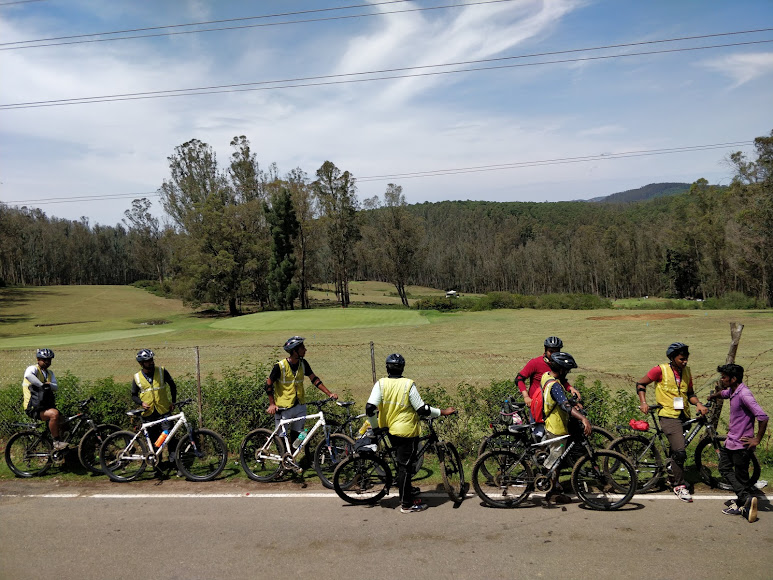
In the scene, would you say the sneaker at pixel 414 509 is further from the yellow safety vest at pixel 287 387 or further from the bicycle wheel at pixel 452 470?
the yellow safety vest at pixel 287 387

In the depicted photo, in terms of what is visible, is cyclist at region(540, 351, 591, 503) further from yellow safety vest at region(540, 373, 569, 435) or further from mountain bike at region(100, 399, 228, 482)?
mountain bike at region(100, 399, 228, 482)

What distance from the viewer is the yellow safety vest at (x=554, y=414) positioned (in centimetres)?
648

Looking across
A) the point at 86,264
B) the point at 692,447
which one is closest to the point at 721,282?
the point at 692,447

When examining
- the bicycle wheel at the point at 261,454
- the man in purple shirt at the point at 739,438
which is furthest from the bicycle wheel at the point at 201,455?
the man in purple shirt at the point at 739,438

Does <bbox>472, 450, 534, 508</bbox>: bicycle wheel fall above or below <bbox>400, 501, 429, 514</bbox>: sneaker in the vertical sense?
above

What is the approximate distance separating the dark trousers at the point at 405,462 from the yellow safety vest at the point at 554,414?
1.59m

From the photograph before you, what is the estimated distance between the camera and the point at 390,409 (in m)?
6.51

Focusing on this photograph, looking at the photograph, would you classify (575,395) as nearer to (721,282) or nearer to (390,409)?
(390,409)

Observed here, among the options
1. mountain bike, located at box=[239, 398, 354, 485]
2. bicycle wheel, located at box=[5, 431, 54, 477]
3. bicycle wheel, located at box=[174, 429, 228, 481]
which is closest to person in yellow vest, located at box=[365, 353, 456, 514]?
mountain bike, located at box=[239, 398, 354, 485]

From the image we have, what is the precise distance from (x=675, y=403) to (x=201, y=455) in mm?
6254

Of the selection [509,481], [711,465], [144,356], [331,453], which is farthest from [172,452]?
[711,465]

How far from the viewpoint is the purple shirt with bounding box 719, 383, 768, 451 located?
6.08 meters

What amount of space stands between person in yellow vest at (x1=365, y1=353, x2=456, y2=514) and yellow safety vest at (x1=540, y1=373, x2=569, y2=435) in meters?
1.28

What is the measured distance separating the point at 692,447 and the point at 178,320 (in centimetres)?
5575
